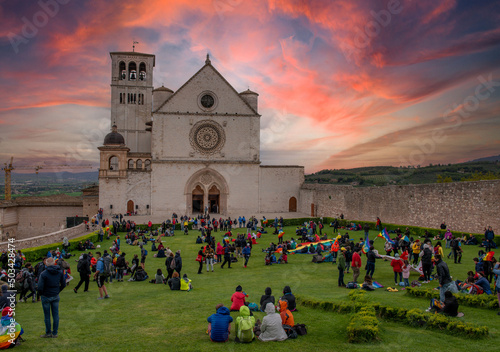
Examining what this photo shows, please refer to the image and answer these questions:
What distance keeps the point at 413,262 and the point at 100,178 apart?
3458cm

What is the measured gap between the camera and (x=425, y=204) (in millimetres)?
26547

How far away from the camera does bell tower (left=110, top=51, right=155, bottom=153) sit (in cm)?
4953

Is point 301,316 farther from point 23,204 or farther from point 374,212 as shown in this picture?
point 23,204

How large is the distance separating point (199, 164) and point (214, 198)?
4809 mm

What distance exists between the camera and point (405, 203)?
28.6 metres

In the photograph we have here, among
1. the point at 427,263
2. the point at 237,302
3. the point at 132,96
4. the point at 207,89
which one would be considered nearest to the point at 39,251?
the point at 237,302

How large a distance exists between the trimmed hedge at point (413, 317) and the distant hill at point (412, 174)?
5783 centimetres

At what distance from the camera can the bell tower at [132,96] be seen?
49531 mm

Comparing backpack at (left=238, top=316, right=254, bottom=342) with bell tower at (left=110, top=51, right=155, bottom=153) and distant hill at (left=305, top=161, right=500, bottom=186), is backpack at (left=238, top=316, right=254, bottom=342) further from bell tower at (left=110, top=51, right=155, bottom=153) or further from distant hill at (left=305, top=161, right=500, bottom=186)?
distant hill at (left=305, top=161, right=500, bottom=186)

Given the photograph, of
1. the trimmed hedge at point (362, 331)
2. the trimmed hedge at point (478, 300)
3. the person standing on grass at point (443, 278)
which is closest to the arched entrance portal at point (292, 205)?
the trimmed hedge at point (478, 300)

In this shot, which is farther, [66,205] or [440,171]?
[440,171]

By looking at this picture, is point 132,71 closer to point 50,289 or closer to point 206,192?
point 206,192

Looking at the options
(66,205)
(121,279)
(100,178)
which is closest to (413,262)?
(121,279)

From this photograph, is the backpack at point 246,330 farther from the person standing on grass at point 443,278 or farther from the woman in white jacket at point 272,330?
the person standing on grass at point 443,278
